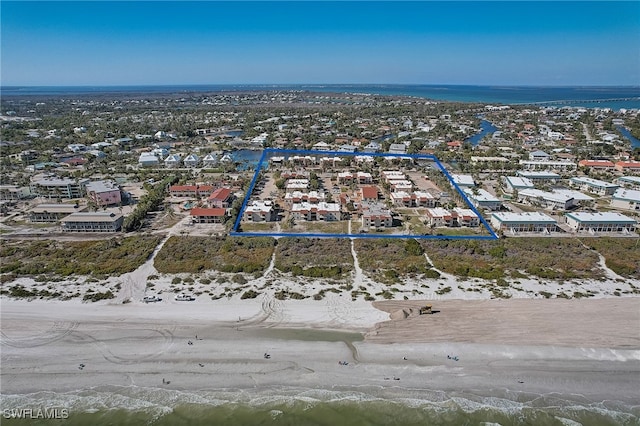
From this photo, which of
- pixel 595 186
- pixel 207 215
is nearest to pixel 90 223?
pixel 207 215

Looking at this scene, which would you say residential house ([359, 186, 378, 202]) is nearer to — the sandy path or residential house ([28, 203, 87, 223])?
the sandy path

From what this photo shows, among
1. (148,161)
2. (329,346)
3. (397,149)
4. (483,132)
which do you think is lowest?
(329,346)

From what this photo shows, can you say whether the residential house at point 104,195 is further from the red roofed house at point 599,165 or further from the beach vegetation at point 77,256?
the red roofed house at point 599,165

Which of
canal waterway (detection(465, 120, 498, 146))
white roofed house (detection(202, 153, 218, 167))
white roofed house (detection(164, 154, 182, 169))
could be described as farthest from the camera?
canal waterway (detection(465, 120, 498, 146))

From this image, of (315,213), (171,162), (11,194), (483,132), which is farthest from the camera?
(483,132)

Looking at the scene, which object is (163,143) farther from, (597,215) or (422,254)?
(597,215)

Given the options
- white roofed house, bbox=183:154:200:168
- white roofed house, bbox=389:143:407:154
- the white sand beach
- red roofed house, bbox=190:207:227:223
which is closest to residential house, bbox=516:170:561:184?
white roofed house, bbox=389:143:407:154

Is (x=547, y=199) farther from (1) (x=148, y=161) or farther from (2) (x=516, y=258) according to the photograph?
(1) (x=148, y=161)
